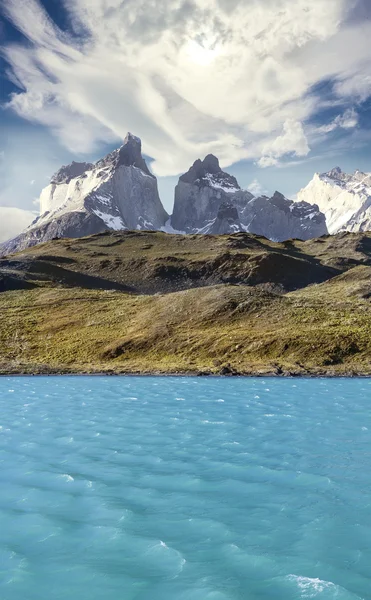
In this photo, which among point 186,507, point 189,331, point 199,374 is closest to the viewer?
point 186,507

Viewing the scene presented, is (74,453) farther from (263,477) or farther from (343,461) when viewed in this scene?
(343,461)

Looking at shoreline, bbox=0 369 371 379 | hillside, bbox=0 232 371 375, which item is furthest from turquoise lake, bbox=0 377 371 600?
hillside, bbox=0 232 371 375

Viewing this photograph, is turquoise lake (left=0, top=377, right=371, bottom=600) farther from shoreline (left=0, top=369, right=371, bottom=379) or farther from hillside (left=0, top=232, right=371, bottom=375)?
hillside (left=0, top=232, right=371, bottom=375)

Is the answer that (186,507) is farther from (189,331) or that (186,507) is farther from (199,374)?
(189,331)

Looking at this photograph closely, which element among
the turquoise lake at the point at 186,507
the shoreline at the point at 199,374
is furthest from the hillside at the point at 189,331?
the turquoise lake at the point at 186,507

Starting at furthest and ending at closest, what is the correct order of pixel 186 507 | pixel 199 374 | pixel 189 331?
1. pixel 189 331
2. pixel 199 374
3. pixel 186 507

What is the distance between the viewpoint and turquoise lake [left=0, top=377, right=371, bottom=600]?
1020 cm

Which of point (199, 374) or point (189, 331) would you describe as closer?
point (199, 374)

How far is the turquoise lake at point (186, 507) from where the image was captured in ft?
33.4

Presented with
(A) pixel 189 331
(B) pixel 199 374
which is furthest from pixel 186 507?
(A) pixel 189 331

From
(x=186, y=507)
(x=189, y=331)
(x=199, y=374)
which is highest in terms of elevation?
(x=189, y=331)

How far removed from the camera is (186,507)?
1432cm

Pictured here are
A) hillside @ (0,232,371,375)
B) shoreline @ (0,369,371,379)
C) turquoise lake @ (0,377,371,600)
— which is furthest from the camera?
hillside @ (0,232,371,375)

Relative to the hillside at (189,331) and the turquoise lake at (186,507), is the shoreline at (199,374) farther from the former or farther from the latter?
the turquoise lake at (186,507)
